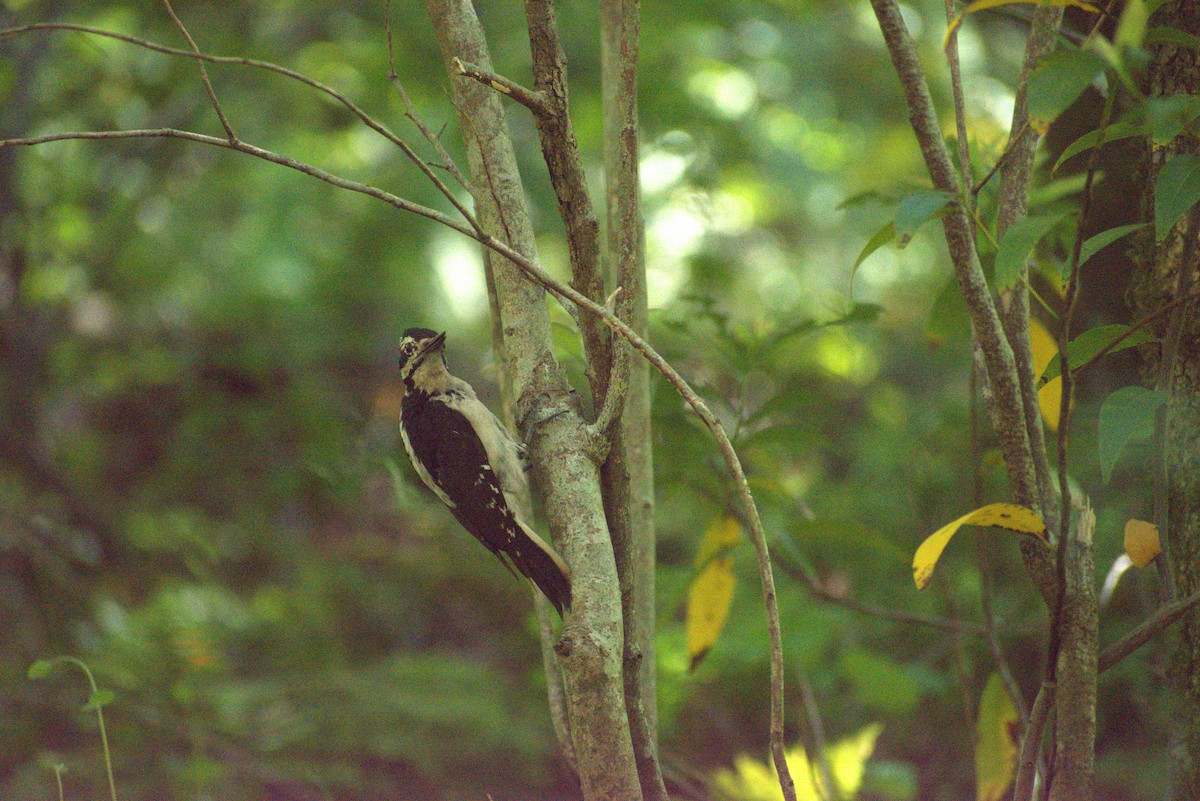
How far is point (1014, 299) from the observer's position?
171 cm

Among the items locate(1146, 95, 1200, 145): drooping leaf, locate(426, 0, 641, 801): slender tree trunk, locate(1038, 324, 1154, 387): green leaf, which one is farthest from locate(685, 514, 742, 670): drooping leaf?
locate(1146, 95, 1200, 145): drooping leaf

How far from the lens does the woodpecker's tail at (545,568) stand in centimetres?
164

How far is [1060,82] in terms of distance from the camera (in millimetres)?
1167

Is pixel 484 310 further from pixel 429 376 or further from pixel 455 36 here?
pixel 455 36

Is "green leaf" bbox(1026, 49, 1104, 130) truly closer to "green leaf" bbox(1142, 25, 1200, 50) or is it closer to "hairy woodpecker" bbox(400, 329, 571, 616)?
"green leaf" bbox(1142, 25, 1200, 50)

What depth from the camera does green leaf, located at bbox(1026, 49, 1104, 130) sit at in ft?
3.79

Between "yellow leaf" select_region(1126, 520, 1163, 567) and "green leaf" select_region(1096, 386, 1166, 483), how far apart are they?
0.98 ft

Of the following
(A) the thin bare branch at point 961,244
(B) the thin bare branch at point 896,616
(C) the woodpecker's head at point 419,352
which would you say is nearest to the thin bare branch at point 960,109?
(A) the thin bare branch at point 961,244

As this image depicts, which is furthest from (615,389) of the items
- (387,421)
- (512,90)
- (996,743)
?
(387,421)

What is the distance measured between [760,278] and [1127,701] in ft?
20.2

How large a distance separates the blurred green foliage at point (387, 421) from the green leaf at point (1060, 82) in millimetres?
769

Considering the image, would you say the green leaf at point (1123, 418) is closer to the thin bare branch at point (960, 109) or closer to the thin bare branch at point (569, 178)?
the thin bare branch at point (960, 109)

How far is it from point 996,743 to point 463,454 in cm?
168

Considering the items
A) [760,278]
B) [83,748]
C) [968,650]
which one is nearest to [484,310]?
[760,278]
